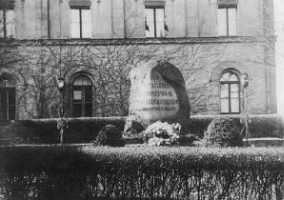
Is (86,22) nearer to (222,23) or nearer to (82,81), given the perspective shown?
(82,81)

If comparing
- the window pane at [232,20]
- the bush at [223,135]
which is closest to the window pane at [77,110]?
the window pane at [232,20]

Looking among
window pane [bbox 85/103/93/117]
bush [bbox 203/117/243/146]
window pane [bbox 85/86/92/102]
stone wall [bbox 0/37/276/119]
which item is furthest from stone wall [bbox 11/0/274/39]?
bush [bbox 203/117/243/146]

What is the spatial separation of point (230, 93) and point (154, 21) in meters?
6.30

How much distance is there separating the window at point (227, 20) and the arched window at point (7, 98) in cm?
1284

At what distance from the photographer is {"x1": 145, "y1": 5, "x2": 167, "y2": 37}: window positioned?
2897 cm

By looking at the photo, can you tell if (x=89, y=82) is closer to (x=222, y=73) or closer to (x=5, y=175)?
(x=222, y=73)

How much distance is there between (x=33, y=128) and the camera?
26.4 meters

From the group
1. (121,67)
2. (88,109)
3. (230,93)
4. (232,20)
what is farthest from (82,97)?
(232,20)

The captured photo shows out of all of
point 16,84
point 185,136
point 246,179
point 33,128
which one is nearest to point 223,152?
point 246,179

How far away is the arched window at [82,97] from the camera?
28219 mm

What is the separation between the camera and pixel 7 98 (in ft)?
91.7

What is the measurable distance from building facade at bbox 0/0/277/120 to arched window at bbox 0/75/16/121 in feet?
0.19

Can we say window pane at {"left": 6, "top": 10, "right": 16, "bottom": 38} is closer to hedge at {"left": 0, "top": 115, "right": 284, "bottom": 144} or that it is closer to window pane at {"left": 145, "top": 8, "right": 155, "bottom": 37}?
hedge at {"left": 0, "top": 115, "right": 284, "bottom": 144}

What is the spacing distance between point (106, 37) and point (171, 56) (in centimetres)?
404
